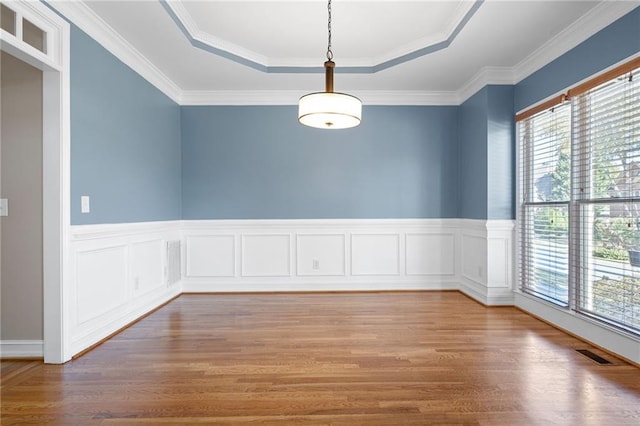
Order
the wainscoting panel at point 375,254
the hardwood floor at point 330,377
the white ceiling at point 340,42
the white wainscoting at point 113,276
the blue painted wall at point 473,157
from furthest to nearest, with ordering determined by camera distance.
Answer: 1. the wainscoting panel at point 375,254
2. the blue painted wall at point 473,157
3. the white ceiling at point 340,42
4. the white wainscoting at point 113,276
5. the hardwood floor at point 330,377

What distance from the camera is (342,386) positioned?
2.15 meters

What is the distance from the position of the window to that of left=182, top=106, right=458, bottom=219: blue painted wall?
1.18m

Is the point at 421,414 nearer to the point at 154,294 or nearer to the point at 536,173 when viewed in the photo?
the point at 536,173

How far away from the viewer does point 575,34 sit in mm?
2979

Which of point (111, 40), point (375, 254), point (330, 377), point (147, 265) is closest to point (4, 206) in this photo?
point (147, 265)

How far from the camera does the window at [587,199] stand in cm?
252

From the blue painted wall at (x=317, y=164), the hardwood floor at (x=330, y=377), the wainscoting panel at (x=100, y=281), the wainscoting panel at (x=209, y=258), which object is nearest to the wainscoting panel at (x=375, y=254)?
the blue painted wall at (x=317, y=164)

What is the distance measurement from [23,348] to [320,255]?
3.10 m

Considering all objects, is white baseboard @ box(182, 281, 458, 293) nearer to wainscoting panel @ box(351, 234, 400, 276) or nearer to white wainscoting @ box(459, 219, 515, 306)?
wainscoting panel @ box(351, 234, 400, 276)

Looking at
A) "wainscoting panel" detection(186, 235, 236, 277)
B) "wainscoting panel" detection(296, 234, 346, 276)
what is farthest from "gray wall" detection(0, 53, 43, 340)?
"wainscoting panel" detection(296, 234, 346, 276)

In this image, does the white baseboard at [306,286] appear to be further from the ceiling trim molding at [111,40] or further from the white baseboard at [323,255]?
the ceiling trim molding at [111,40]

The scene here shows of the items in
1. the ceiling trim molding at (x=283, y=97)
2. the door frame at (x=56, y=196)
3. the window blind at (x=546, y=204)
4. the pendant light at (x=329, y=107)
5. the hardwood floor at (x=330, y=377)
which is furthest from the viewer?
the ceiling trim molding at (x=283, y=97)

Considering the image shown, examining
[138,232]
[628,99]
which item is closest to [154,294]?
[138,232]

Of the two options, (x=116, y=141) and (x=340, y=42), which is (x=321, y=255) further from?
(x=116, y=141)
